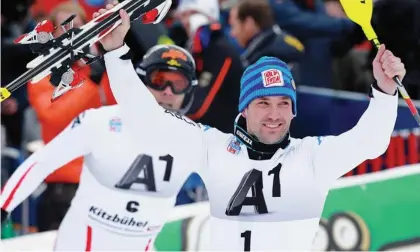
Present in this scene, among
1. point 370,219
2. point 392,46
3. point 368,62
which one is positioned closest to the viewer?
point 370,219

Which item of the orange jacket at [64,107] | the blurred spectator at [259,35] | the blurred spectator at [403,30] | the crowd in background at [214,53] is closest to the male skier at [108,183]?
the crowd in background at [214,53]

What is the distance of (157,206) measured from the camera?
6.29 metres

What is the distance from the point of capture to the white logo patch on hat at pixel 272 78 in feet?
17.4

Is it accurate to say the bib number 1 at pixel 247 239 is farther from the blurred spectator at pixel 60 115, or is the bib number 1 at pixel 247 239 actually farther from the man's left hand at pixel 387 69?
the blurred spectator at pixel 60 115

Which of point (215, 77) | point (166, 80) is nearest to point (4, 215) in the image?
point (166, 80)

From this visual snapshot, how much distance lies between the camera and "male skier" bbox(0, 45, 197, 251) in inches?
245

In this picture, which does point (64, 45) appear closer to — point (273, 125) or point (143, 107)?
point (143, 107)

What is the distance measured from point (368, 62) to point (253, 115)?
15.9 feet

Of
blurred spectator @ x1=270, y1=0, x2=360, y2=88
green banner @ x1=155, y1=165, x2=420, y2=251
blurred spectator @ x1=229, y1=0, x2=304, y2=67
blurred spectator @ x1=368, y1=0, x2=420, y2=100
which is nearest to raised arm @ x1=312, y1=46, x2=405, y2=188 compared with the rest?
green banner @ x1=155, y1=165, x2=420, y2=251

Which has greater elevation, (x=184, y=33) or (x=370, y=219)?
(x=184, y=33)

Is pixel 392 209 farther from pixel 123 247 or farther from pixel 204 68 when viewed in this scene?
pixel 123 247

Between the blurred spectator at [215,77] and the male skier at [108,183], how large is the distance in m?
1.77

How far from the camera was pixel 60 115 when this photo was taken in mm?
7691

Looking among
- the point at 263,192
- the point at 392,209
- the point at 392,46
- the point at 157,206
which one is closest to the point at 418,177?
the point at 392,209
